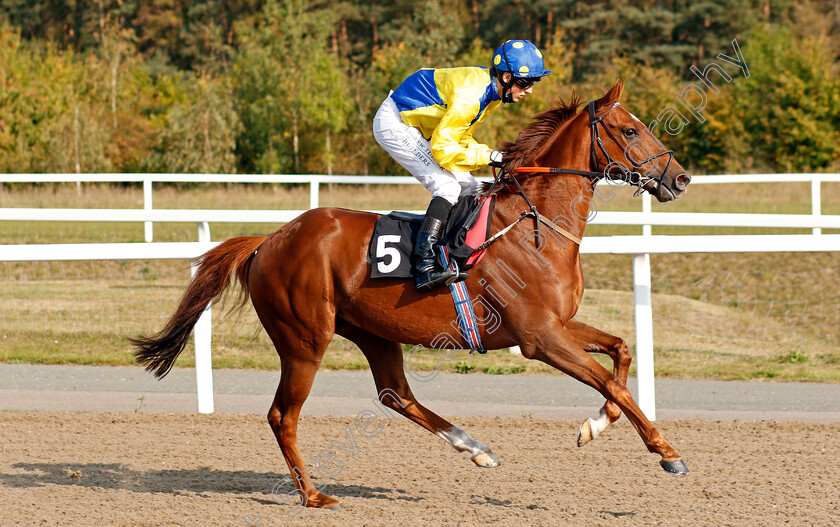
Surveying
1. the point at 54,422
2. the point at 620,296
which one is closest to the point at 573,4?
the point at 620,296

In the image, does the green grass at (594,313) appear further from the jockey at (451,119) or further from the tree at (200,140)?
the tree at (200,140)

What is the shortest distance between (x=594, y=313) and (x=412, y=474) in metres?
4.49

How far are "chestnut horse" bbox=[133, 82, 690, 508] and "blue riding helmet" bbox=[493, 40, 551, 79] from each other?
1.01 ft

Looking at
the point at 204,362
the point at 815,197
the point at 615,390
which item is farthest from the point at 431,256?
the point at 815,197

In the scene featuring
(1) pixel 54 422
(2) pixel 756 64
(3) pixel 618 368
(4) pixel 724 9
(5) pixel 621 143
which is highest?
(4) pixel 724 9

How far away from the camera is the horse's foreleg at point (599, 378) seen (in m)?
3.99

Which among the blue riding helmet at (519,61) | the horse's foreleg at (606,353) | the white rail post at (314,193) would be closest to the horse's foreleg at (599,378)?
the horse's foreleg at (606,353)

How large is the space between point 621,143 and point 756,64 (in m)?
25.7

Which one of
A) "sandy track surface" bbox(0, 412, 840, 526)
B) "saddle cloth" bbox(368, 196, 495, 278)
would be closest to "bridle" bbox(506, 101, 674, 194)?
"saddle cloth" bbox(368, 196, 495, 278)

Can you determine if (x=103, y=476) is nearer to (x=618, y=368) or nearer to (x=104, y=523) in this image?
(x=104, y=523)

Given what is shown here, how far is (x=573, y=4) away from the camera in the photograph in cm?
4134

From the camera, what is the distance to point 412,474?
4.89 meters

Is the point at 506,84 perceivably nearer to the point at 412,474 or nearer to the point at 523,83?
the point at 523,83

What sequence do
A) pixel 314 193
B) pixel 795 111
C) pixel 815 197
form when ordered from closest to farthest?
1. pixel 815 197
2. pixel 314 193
3. pixel 795 111
